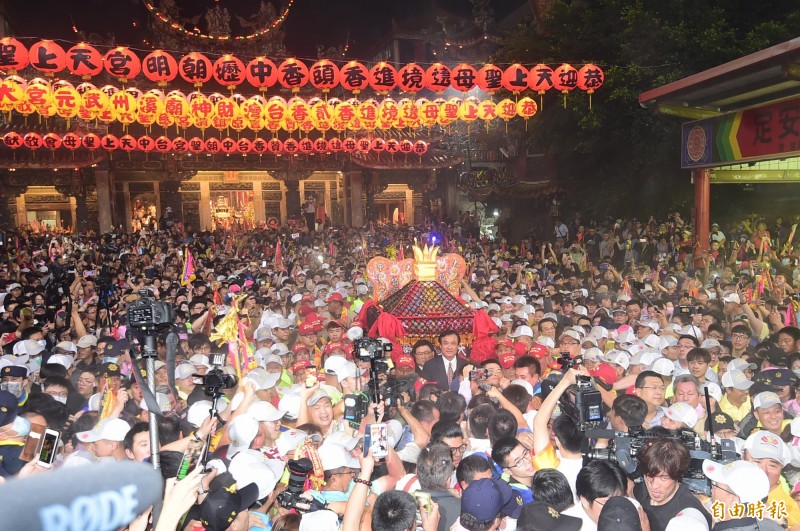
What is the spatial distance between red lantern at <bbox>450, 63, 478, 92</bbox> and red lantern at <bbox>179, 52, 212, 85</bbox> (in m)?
4.73

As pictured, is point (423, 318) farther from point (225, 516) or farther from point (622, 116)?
point (622, 116)

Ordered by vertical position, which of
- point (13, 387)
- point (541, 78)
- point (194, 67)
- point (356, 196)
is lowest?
point (13, 387)

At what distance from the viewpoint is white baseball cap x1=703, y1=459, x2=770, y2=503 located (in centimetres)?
316

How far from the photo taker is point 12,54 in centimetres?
974

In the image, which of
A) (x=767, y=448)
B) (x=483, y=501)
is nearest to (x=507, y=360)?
(x=767, y=448)

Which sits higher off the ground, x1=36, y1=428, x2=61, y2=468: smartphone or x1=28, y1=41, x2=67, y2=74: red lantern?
x1=28, y1=41, x2=67, y2=74: red lantern

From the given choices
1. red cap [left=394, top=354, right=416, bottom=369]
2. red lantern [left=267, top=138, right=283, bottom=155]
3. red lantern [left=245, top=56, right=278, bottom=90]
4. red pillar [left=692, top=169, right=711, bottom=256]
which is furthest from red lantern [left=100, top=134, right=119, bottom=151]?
red pillar [left=692, top=169, right=711, bottom=256]

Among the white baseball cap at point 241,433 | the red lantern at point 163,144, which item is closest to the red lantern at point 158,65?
the white baseball cap at point 241,433

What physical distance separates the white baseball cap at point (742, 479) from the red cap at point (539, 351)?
3.76 m

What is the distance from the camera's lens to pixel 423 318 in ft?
26.8

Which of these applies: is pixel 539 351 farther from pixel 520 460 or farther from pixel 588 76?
pixel 588 76

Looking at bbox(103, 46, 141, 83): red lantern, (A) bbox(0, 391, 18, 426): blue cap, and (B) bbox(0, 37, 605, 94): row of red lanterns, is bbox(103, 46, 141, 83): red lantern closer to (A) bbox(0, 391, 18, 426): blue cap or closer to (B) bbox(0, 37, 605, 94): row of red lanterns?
(B) bbox(0, 37, 605, 94): row of red lanterns

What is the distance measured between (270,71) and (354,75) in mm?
1604

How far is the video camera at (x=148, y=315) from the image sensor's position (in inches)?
127
